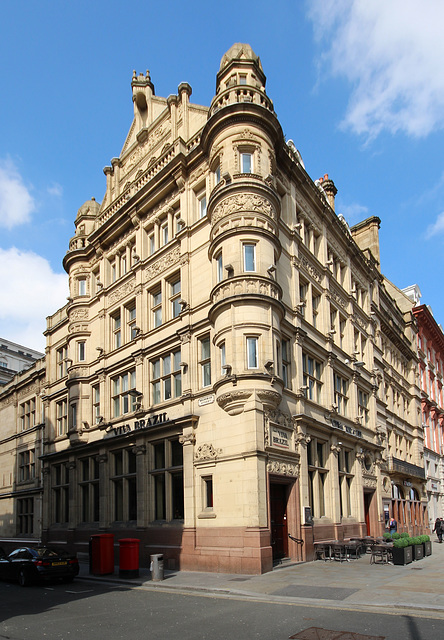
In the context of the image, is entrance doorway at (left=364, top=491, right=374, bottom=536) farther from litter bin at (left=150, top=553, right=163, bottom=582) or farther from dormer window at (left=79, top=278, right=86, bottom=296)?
dormer window at (left=79, top=278, right=86, bottom=296)

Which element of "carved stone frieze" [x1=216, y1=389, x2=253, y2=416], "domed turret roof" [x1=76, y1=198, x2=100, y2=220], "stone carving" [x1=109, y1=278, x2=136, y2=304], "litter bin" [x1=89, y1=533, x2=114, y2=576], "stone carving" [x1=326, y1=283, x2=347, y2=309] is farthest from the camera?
"domed turret roof" [x1=76, y1=198, x2=100, y2=220]

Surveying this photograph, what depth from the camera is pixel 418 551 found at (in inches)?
898

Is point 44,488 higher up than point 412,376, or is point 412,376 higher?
point 412,376

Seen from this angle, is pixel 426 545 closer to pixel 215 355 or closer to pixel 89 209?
pixel 215 355

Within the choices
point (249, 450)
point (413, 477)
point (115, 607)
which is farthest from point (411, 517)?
point (115, 607)

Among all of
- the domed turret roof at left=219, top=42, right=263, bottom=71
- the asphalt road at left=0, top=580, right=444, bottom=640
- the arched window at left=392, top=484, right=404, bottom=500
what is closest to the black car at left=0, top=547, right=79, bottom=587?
the asphalt road at left=0, top=580, right=444, bottom=640

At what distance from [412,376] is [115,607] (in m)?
42.1

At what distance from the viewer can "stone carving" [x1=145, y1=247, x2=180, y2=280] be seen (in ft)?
89.0

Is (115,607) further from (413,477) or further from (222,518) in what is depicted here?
(413,477)

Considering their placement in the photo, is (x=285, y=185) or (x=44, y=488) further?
(x=44, y=488)

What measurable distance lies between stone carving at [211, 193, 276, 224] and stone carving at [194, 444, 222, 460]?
9219mm

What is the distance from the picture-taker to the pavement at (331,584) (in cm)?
1331

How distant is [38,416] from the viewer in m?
41.0

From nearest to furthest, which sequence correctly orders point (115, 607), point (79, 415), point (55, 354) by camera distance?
point (115, 607) → point (79, 415) → point (55, 354)
